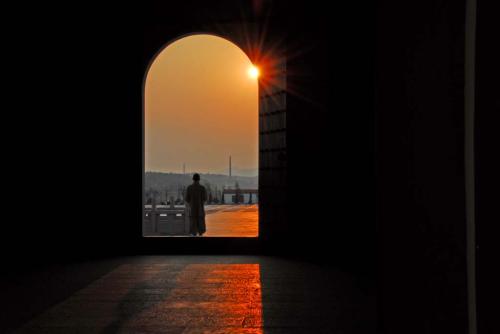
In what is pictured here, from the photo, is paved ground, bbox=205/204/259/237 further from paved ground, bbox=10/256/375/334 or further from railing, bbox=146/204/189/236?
paved ground, bbox=10/256/375/334

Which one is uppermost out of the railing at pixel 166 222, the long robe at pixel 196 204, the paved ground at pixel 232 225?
the long robe at pixel 196 204

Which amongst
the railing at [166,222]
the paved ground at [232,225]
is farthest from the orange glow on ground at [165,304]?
the railing at [166,222]

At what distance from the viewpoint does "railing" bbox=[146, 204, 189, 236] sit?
500 inches

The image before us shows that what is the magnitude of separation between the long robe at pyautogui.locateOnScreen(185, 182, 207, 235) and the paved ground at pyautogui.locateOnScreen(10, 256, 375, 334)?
14.0 feet

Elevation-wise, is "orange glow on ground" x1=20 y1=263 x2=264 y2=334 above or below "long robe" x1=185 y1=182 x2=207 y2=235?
below

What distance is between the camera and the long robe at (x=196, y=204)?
1045cm

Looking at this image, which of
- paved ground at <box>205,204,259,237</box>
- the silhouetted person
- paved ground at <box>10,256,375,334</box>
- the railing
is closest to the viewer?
paved ground at <box>10,256,375,334</box>

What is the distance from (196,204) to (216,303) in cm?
633

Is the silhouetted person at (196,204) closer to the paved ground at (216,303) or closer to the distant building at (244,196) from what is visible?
the paved ground at (216,303)

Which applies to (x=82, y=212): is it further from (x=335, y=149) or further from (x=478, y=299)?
(x=478, y=299)

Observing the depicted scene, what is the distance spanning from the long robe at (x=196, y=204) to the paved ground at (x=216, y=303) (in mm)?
4276

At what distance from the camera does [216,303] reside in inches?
166

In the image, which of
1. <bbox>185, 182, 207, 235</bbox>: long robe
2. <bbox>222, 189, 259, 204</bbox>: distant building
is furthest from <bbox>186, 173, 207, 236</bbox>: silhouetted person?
<bbox>222, 189, 259, 204</bbox>: distant building

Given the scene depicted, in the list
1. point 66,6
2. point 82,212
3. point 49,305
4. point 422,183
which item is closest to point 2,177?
point 82,212
